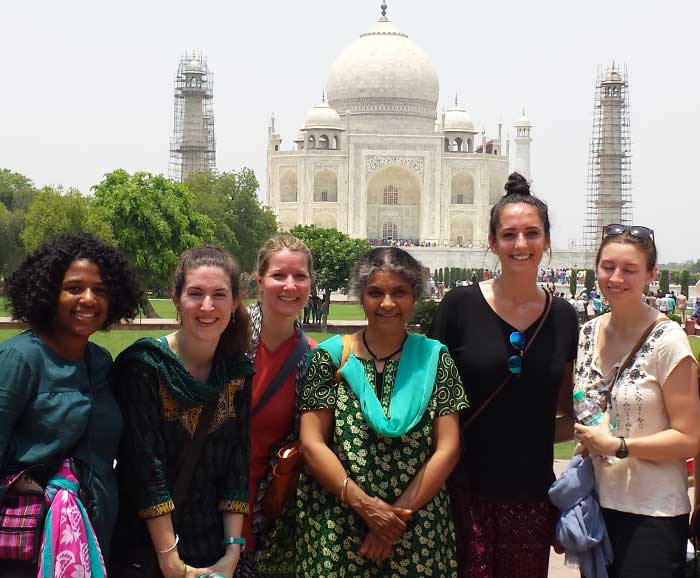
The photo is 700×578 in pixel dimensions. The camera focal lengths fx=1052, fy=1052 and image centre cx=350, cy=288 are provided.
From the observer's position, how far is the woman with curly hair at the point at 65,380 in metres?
2.61

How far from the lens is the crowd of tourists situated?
271cm

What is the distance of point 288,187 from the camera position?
41938 millimetres

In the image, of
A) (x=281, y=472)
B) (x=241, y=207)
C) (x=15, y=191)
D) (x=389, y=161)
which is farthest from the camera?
(x=389, y=161)

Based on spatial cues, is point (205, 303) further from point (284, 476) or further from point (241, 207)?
point (241, 207)

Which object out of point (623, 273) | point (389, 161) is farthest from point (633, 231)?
point (389, 161)

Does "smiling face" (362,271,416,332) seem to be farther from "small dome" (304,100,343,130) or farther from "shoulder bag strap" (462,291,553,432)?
"small dome" (304,100,343,130)

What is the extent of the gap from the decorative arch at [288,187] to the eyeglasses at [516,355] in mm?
38752

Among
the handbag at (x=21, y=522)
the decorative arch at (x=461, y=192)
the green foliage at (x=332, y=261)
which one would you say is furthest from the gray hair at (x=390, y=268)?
the decorative arch at (x=461, y=192)

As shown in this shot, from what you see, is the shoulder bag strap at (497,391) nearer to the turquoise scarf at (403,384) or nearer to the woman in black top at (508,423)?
the woman in black top at (508,423)

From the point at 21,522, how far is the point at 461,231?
39621mm

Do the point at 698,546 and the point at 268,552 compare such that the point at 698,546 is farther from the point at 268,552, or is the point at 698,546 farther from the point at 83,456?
the point at 83,456

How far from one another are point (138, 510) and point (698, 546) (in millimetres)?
1597

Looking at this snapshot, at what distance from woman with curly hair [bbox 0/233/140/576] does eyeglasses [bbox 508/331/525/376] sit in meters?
1.12

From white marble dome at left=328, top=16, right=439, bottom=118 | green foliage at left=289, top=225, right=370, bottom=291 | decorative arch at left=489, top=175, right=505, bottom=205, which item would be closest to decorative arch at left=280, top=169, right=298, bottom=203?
white marble dome at left=328, top=16, right=439, bottom=118
